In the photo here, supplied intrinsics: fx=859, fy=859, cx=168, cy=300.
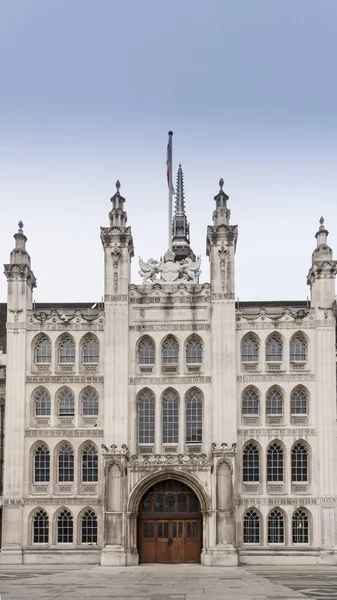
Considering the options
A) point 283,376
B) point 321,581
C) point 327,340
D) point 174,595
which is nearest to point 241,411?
point 283,376

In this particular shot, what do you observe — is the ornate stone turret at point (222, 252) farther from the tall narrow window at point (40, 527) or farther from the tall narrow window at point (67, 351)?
the tall narrow window at point (40, 527)

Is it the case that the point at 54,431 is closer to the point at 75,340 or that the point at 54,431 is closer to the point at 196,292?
the point at 75,340

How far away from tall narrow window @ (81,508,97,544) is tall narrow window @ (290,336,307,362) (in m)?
16.0

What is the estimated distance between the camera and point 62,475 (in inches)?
2136

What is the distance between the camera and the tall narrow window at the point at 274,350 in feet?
180

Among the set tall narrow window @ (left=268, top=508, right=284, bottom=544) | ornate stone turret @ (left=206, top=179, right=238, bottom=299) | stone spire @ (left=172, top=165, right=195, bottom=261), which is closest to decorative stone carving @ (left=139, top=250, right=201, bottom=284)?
ornate stone turret @ (left=206, top=179, right=238, bottom=299)

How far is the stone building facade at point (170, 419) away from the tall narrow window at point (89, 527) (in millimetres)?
88

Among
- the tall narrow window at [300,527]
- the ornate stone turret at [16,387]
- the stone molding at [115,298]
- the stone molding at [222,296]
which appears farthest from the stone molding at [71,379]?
the tall narrow window at [300,527]

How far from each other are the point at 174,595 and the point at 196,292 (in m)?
24.6

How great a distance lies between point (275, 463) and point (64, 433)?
1342cm

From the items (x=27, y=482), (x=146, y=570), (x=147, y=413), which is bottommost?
(x=146, y=570)

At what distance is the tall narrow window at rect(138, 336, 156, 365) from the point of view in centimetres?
5522

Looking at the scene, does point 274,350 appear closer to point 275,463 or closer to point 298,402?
point 298,402

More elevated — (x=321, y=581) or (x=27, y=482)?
(x=27, y=482)
